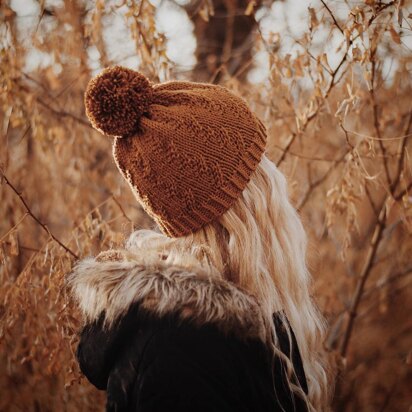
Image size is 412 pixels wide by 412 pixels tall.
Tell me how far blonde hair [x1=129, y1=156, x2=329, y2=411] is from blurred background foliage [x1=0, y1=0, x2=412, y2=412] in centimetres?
42

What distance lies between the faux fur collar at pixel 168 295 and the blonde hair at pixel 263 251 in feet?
0.29

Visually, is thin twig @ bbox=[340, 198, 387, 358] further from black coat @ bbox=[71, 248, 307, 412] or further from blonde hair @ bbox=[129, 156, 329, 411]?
black coat @ bbox=[71, 248, 307, 412]

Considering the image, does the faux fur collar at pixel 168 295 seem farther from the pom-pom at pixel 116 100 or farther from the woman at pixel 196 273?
the pom-pom at pixel 116 100

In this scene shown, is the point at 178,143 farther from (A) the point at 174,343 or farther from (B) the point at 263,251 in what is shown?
(A) the point at 174,343

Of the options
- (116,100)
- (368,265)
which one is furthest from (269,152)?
(116,100)

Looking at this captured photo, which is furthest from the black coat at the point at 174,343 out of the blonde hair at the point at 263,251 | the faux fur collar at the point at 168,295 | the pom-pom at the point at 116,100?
the pom-pom at the point at 116,100

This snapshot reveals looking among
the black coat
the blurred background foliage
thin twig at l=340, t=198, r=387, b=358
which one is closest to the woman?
the black coat

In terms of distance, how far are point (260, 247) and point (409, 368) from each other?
2.74m

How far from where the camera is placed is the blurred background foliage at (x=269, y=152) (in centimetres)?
198

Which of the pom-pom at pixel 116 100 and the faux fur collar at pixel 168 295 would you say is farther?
the pom-pom at pixel 116 100

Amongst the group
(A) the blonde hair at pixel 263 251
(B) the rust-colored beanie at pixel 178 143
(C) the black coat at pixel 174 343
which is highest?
(B) the rust-colored beanie at pixel 178 143

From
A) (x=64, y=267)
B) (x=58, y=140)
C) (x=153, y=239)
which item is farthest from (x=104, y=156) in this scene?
(x=153, y=239)

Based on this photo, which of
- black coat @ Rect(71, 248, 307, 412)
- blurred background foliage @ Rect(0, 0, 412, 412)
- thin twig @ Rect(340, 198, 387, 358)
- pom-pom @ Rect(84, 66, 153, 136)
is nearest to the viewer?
black coat @ Rect(71, 248, 307, 412)

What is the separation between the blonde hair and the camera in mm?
1490
